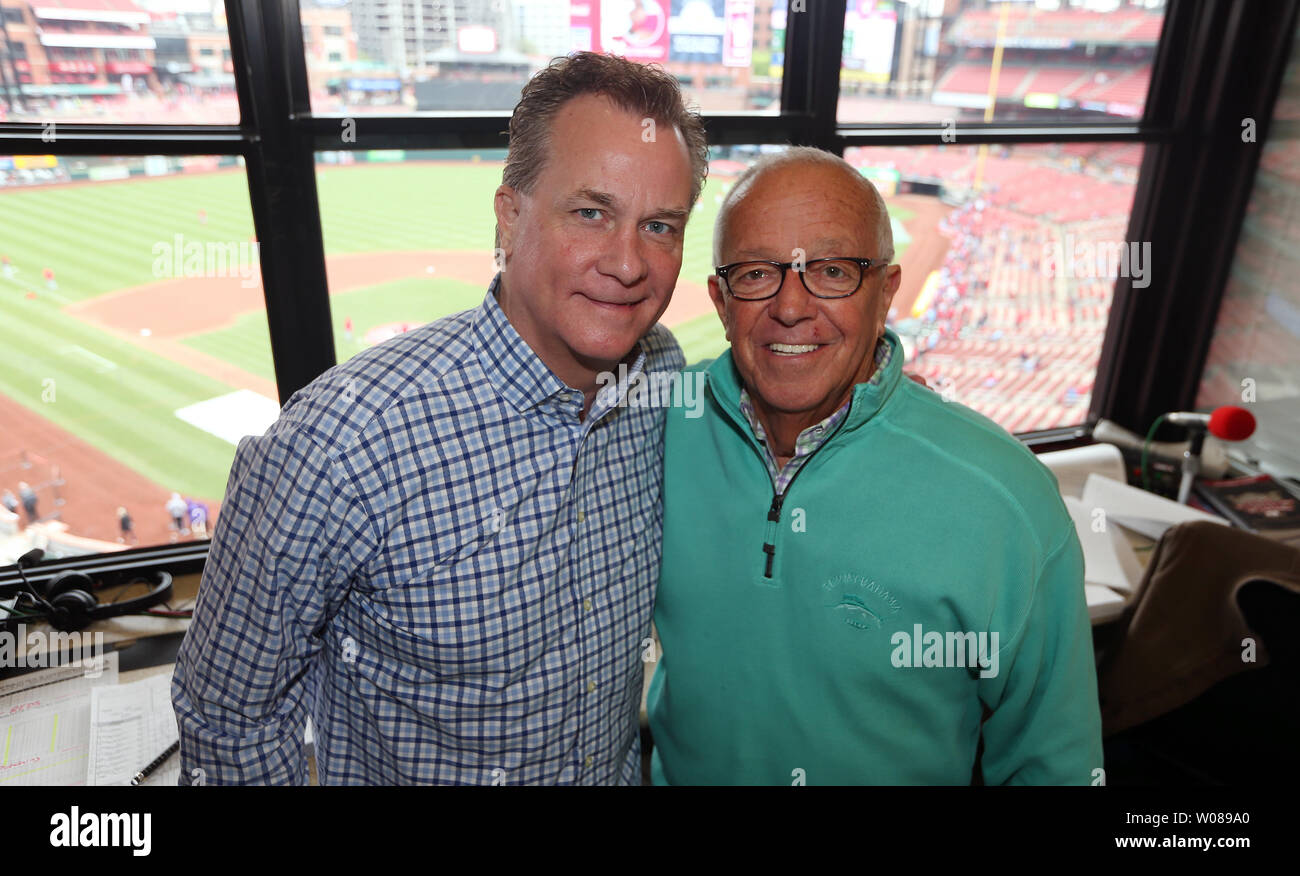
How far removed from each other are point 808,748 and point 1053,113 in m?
2.45

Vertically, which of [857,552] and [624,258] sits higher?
[624,258]

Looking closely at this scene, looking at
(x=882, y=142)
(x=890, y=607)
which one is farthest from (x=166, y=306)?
(x=882, y=142)

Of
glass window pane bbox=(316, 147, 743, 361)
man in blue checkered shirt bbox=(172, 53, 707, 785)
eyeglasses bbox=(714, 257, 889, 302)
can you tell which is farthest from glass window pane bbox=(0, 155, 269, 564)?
eyeglasses bbox=(714, 257, 889, 302)

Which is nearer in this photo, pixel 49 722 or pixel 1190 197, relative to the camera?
pixel 49 722

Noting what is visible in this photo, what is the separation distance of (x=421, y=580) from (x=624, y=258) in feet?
1.80

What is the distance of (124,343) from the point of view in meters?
2.11

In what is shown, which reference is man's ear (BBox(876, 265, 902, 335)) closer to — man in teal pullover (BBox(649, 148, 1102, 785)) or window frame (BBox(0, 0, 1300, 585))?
man in teal pullover (BBox(649, 148, 1102, 785))

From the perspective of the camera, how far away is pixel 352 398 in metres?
1.13

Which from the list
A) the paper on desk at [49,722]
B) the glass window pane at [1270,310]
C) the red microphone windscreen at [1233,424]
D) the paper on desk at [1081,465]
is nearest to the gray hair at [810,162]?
the paper on desk at [49,722]

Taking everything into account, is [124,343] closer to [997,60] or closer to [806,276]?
[806,276]

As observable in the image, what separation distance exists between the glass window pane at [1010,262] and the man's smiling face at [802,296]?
1622 mm

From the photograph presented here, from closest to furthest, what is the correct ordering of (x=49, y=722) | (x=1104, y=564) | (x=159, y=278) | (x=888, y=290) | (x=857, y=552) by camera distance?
(x=857, y=552) → (x=888, y=290) → (x=49, y=722) → (x=159, y=278) → (x=1104, y=564)

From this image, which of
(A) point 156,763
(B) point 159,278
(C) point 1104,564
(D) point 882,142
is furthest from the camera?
(D) point 882,142
